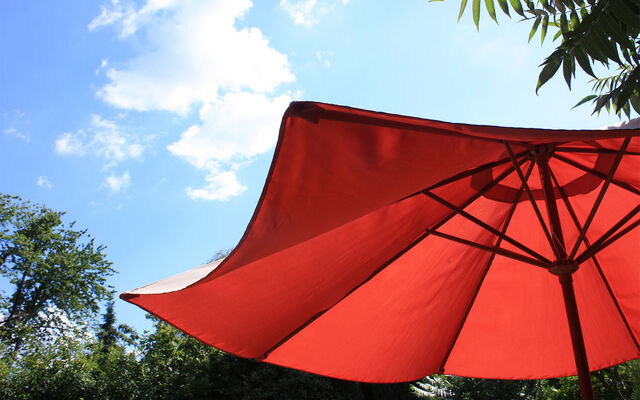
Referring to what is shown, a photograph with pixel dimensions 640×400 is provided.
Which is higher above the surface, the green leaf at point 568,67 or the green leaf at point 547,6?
the green leaf at point 547,6

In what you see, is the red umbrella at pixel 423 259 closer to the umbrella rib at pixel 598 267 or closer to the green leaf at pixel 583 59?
the umbrella rib at pixel 598 267

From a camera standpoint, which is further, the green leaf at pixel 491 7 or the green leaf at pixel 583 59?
the green leaf at pixel 491 7

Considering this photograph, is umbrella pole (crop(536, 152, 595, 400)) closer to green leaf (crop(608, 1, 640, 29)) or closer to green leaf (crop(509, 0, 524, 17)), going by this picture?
green leaf (crop(608, 1, 640, 29))

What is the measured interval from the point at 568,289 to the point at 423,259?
2.42 feet

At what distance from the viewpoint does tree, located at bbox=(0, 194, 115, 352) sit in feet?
80.1

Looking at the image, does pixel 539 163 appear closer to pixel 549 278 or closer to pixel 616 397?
pixel 549 278

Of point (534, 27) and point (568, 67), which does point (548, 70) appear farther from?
point (534, 27)

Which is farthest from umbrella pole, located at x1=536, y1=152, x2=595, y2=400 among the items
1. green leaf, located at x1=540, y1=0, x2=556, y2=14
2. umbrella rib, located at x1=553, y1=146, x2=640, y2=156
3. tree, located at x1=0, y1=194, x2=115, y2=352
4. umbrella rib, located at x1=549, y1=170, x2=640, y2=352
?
tree, located at x1=0, y1=194, x2=115, y2=352

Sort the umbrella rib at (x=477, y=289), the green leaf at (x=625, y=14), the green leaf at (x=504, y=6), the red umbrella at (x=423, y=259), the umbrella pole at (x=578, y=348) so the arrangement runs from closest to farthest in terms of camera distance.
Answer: the red umbrella at (x=423, y=259) < the green leaf at (x=625, y=14) < the umbrella pole at (x=578, y=348) < the green leaf at (x=504, y=6) < the umbrella rib at (x=477, y=289)

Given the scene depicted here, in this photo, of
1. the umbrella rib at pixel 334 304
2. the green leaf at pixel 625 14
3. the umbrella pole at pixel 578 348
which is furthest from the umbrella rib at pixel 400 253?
the green leaf at pixel 625 14

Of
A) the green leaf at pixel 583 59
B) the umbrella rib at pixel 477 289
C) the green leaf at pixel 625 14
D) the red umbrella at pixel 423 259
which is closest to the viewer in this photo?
the red umbrella at pixel 423 259

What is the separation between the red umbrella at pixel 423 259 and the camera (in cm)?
131

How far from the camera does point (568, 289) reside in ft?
6.92

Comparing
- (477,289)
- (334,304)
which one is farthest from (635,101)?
(334,304)
